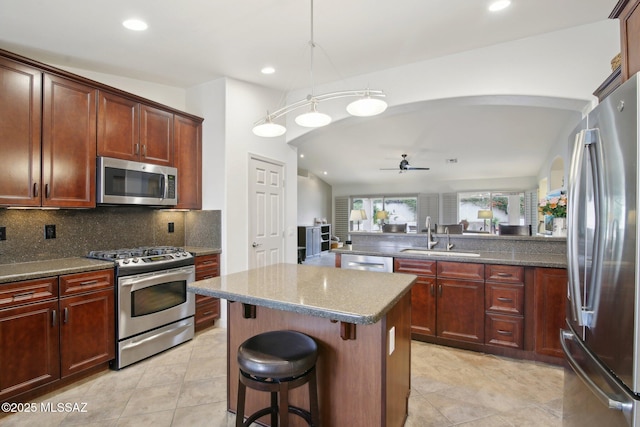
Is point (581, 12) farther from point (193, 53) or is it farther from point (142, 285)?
point (142, 285)

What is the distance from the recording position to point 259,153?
13.0 feet

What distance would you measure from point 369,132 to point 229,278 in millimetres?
5586

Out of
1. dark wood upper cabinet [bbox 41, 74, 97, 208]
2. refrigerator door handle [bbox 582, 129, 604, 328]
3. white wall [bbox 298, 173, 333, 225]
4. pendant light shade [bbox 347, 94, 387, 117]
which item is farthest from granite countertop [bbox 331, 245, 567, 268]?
white wall [bbox 298, 173, 333, 225]

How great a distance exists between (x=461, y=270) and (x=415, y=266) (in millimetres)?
416

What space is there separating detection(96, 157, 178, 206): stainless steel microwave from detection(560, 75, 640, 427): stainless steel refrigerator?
3274mm

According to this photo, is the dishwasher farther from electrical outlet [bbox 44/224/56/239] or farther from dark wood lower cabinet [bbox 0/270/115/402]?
electrical outlet [bbox 44/224/56/239]

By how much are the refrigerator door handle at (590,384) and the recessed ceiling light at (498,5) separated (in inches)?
90.5

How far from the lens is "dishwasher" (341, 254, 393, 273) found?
10.6ft

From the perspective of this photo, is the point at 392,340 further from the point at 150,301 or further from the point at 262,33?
the point at 262,33

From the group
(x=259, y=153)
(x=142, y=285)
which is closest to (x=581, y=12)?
(x=259, y=153)

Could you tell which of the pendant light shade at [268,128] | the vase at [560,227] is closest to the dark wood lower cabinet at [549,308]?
the vase at [560,227]

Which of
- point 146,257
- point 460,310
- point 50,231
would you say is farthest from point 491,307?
point 50,231

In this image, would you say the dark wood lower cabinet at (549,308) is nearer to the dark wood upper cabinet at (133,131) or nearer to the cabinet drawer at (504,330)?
the cabinet drawer at (504,330)

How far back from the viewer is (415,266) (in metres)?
3.10
